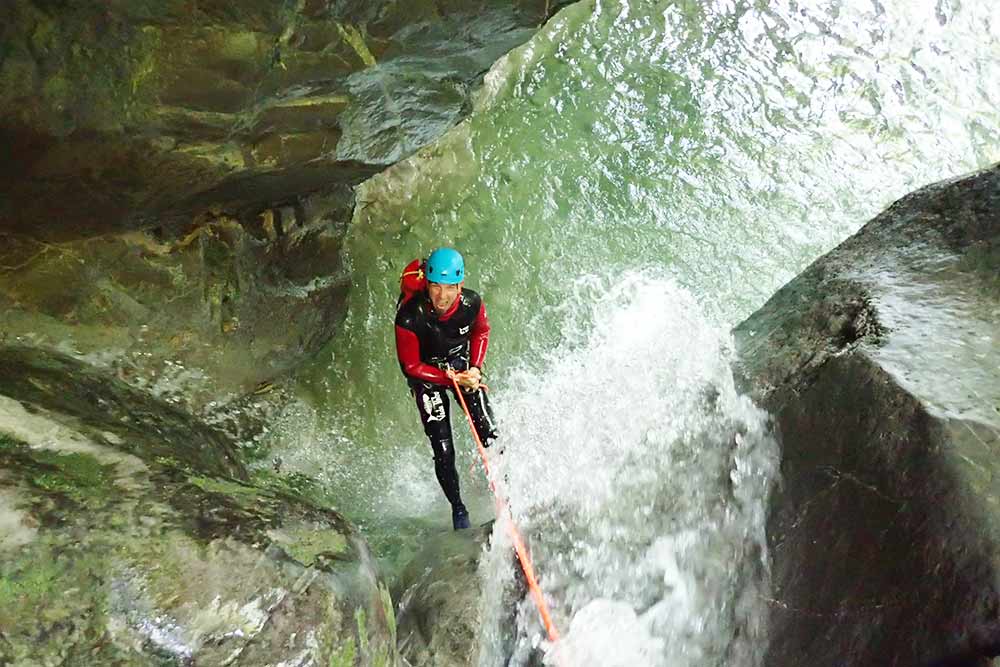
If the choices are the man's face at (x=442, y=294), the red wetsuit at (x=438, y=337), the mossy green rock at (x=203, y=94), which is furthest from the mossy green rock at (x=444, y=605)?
the mossy green rock at (x=203, y=94)

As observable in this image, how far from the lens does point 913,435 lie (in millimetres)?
2902

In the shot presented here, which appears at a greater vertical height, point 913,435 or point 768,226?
point 768,226

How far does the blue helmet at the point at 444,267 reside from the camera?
173 inches

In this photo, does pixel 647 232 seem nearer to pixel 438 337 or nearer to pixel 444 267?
pixel 438 337

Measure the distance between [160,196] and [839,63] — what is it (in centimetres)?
794

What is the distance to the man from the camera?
15.6 feet

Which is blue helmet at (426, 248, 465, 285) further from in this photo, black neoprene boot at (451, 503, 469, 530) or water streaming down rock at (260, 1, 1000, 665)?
black neoprene boot at (451, 503, 469, 530)

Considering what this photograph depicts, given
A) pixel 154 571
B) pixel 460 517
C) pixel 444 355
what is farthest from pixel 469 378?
pixel 154 571

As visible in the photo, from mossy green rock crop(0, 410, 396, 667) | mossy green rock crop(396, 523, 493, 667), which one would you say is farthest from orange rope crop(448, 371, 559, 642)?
mossy green rock crop(0, 410, 396, 667)

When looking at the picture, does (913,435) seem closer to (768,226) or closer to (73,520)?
(73,520)

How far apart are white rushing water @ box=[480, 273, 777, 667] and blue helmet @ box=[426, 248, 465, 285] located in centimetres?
157

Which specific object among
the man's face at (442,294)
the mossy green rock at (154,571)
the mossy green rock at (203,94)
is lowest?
the mossy green rock at (154,571)

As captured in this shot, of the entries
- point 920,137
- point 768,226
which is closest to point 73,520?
point 768,226

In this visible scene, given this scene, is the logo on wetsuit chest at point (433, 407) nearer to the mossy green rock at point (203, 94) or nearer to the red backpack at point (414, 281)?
the red backpack at point (414, 281)
